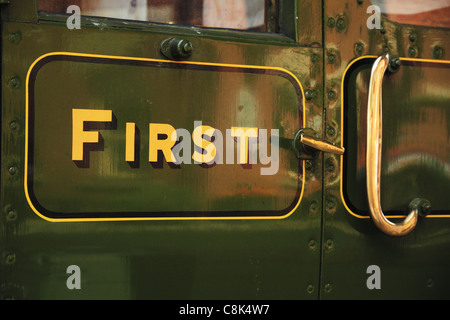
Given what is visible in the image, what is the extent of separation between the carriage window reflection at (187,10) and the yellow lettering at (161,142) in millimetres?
307

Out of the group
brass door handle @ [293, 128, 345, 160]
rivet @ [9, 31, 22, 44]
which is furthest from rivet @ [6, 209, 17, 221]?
brass door handle @ [293, 128, 345, 160]

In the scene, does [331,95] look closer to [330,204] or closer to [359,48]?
[359,48]

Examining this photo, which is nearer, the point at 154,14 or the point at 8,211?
the point at 8,211

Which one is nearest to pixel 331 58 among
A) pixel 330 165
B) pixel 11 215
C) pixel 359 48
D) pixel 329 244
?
pixel 359 48

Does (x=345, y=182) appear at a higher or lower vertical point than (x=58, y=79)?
lower

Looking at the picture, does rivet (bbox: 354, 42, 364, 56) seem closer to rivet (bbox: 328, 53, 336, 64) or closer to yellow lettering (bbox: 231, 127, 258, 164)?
rivet (bbox: 328, 53, 336, 64)

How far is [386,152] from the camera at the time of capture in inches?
76.6

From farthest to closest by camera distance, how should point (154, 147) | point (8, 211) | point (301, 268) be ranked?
point (301, 268) < point (154, 147) < point (8, 211)

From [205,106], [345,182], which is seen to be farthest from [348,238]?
[205,106]

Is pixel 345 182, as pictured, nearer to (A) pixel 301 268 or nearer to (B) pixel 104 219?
(A) pixel 301 268

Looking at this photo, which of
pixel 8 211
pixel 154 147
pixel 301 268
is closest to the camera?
pixel 8 211

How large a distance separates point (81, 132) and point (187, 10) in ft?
1.54

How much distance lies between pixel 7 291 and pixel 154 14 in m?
0.84

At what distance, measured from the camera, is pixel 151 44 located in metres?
1.74
